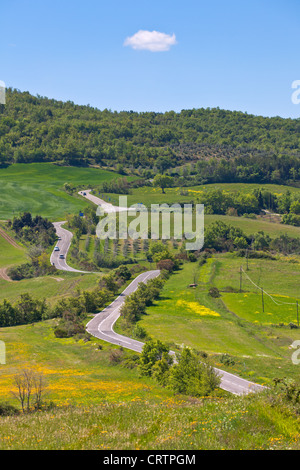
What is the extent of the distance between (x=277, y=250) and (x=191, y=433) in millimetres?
144805

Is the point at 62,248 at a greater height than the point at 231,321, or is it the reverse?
the point at 62,248

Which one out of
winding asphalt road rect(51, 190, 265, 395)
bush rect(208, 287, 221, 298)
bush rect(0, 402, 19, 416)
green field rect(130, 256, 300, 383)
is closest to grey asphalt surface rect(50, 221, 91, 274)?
winding asphalt road rect(51, 190, 265, 395)

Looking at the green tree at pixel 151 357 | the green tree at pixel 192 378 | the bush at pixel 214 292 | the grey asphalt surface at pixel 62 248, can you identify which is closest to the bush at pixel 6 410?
the green tree at pixel 192 378

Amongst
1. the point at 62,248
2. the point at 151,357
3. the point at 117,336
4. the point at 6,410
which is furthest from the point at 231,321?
the point at 62,248

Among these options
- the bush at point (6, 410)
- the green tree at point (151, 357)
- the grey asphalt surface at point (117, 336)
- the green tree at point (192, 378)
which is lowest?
the grey asphalt surface at point (117, 336)

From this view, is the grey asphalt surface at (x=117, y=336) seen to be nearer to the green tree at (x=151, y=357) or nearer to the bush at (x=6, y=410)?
the green tree at (x=151, y=357)

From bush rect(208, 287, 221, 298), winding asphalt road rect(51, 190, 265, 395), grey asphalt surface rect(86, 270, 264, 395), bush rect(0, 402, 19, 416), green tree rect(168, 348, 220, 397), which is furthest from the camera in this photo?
bush rect(208, 287, 221, 298)

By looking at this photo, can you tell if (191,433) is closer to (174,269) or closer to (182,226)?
(174,269)

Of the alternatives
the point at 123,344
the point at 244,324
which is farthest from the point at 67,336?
the point at 244,324

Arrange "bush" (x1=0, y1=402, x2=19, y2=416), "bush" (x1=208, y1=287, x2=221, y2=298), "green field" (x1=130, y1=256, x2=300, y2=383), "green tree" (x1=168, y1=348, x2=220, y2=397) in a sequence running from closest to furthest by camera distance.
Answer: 1. "bush" (x1=0, y1=402, x2=19, y2=416)
2. "green tree" (x1=168, y1=348, x2=220, y2=397)
3. "green field" (x1=130, y1=256, x2=300, y2=383)
4. "bush" (x1=208, y1=287, x2=221, y2=298)

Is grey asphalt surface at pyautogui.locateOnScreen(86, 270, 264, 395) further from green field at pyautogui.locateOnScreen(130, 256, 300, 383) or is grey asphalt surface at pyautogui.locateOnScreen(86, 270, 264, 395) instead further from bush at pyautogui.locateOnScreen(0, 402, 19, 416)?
bush at pyautogui.locateOnScreen(0, 402, 19, 416)

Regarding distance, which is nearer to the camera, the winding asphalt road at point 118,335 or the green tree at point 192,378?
the green tree at point 192,378

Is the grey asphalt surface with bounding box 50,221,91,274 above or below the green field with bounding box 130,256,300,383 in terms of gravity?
above

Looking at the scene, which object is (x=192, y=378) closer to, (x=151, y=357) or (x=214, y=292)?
(x=151, y=357)
